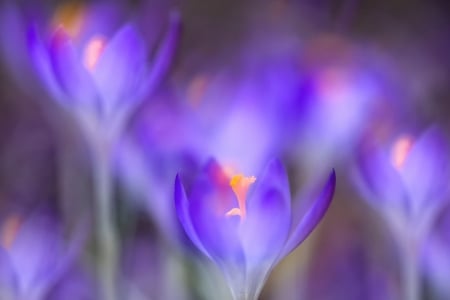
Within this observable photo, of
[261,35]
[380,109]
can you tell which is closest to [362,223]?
[380,109]

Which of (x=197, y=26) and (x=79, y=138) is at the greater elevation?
(x=197, y=26)

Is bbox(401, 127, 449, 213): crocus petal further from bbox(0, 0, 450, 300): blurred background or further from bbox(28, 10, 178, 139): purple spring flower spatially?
bbox(28, 10, 178, 139): purple spring flower

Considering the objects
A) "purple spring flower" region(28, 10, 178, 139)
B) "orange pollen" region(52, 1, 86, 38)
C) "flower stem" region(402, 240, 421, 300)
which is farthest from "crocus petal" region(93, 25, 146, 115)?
"flower stem" region(402, 240, 421, 300)

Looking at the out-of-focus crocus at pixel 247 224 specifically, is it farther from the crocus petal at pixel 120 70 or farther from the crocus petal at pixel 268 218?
the crocus petal at pixel 120 70

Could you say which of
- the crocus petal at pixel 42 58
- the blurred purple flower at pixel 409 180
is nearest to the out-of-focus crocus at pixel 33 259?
the crocus petal at pixel 42 58

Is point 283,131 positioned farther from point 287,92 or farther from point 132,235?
point 132,235

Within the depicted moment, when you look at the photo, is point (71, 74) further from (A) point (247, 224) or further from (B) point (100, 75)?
(A) point (247, 224)

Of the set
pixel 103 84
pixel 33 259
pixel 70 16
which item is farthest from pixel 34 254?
pixel 70 16
